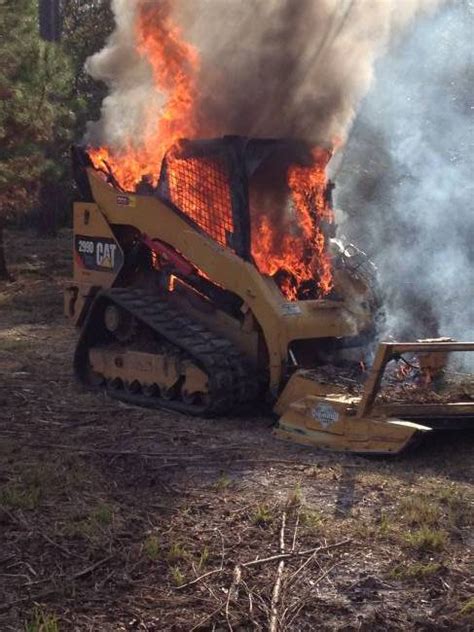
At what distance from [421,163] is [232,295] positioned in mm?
7580

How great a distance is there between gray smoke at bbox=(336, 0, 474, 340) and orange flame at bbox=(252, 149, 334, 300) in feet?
11.6

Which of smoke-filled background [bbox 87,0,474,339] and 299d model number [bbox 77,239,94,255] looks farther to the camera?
299d model number [bbox 77,239,94,255]

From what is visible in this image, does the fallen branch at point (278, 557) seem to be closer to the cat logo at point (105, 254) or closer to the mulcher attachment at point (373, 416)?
the mulcher attachment at point (373, 416)

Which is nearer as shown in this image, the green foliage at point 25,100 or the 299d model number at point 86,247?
the 299d model number at point 86,247

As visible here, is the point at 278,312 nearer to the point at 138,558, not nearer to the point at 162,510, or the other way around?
the point at 162,510

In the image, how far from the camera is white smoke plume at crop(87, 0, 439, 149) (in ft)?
29.1

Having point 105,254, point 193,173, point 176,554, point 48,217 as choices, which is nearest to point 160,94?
point 193,173

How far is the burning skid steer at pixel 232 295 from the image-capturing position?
7.95 meters

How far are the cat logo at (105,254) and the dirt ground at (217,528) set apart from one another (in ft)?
5.53

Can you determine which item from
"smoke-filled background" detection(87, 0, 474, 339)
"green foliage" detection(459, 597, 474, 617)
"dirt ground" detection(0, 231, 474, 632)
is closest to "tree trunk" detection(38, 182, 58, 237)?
"smoke-filled background" detection(87, 0, 474, 339)

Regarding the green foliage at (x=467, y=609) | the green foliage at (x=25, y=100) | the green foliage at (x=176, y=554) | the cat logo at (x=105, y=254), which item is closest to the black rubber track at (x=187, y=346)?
the cat logo at (x=105, y=254)

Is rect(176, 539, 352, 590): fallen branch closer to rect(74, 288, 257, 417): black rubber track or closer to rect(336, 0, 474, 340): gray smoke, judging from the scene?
rect(74, 288, 257, 417): black rubber track

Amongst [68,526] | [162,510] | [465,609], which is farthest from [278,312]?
[465,609]

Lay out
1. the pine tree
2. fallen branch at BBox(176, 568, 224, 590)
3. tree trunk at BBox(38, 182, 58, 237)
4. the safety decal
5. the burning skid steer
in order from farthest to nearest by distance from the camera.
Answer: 1. tree trunk at BBox(38, 182, 58, 237)
2. the pine tree
3. the burning skid steer
4. the safety decal
5. fallen branch at BBox(176, 568, 224, 590)
